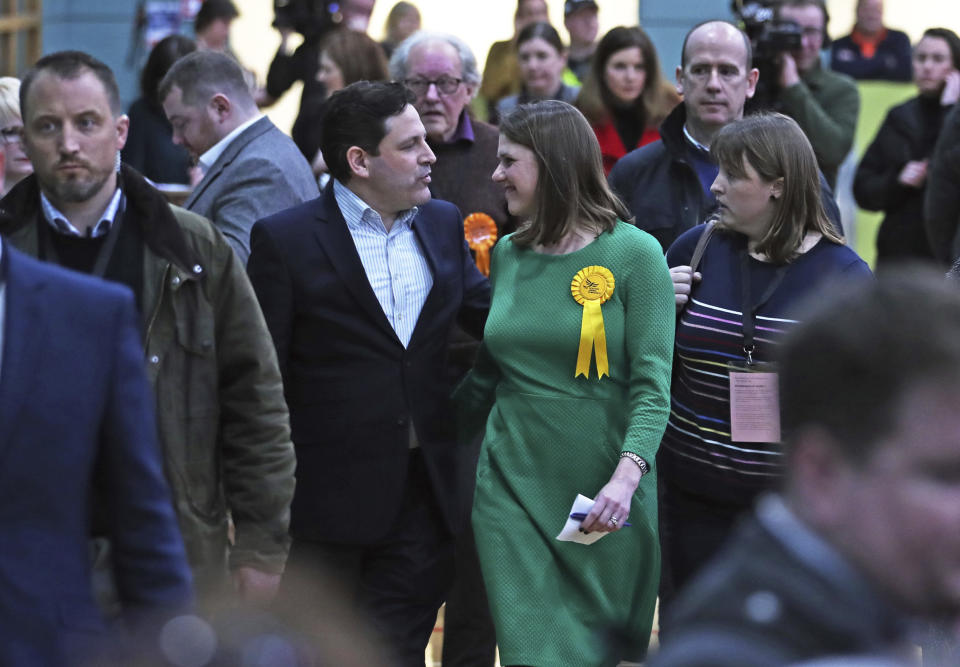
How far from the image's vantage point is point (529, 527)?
4.07 m

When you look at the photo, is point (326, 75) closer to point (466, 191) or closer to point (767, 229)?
point (466, 191)

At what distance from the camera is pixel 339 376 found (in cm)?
411

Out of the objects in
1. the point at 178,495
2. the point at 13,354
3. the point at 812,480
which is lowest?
the point at 178,495

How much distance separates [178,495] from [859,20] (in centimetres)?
756

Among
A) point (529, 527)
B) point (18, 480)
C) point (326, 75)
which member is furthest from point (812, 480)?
point (326, 75)

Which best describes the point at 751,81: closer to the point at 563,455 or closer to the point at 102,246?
the point at 563,455

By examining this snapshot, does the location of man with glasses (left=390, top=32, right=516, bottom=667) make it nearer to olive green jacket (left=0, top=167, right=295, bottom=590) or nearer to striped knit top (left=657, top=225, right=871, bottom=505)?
striped knit top (left=657, top=225, right=871, bottom=505)

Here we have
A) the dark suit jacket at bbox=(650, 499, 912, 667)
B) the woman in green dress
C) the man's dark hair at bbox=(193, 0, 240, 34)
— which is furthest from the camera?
the man's dark hair at bbox=(193, 0, 240, 34)

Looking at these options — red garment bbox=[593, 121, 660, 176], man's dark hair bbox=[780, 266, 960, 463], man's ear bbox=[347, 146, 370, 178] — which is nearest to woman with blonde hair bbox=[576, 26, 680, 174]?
red garment bbox=[593, 121, 660, 176]

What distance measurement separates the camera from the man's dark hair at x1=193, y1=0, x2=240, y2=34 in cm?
846

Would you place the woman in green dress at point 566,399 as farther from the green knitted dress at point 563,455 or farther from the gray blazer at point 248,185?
the gray blazer at point 248,185

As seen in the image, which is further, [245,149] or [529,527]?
[245,149]

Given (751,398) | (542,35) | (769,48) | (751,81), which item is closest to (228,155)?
(751,81)

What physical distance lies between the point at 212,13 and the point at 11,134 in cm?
378
